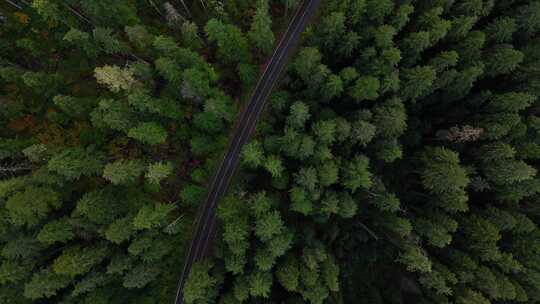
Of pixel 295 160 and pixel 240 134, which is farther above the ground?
pixel 240 134

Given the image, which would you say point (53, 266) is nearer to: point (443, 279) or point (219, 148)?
point (219, 148)

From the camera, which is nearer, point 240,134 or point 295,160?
point 295,160

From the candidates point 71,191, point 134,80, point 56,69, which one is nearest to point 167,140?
point 134,80

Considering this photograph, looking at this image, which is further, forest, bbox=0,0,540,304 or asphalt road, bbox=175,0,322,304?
asphalt road, bbox=175,0,322,304

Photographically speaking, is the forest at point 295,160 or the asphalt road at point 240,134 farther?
the asphalt road at point 240,134
